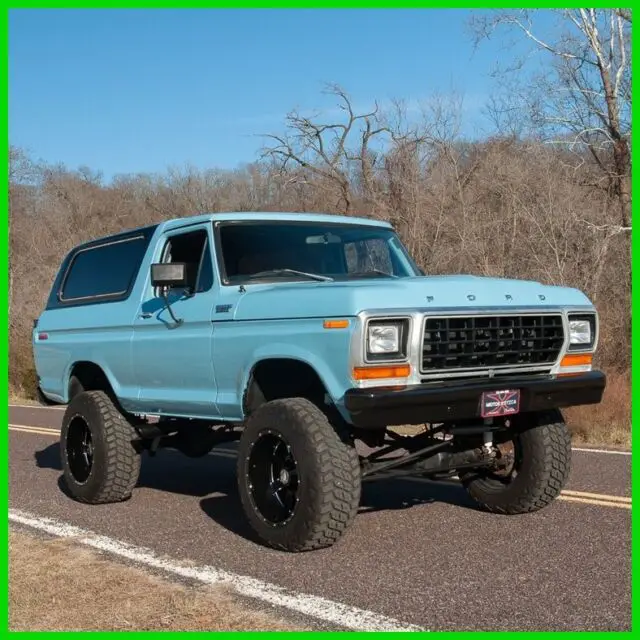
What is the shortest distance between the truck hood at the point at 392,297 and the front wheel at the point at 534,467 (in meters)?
0.92

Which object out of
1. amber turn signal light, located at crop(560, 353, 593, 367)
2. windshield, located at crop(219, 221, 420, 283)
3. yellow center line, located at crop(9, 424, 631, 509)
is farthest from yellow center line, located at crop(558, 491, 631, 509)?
windshield, located at crop(219, 221, 420, 283)

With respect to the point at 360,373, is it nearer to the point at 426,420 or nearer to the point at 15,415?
the point at 426,420

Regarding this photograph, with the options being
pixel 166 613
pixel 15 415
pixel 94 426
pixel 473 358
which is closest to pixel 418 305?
pixel 473 358

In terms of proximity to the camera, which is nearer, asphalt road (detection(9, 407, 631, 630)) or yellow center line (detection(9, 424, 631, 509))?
asphalt road (detection(9, 407, 631, 630))

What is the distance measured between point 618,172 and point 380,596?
15.7m

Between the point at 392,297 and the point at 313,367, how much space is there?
64 centimetres

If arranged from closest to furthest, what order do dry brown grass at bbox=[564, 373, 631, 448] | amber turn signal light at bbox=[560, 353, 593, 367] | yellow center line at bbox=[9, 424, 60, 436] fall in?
amber turn signal light at bbox=[560, 353, 593, 367] → dry brown grass at bbox=[564, 373, 631, 448] → yellow center line at bbox=[9, 424, 60, 436]

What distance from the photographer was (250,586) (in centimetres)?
493

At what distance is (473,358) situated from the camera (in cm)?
560

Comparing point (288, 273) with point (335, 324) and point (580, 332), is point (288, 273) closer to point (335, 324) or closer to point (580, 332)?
point (335, 324)

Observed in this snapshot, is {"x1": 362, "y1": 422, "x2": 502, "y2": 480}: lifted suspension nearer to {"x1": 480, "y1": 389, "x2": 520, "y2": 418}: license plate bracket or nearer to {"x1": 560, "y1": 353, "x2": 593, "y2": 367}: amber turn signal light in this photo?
{"x1": 480, "y1": 389, "x2": 520, "y2": 418}: license plate bracket

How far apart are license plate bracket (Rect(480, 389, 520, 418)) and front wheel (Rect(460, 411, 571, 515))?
0.88 m

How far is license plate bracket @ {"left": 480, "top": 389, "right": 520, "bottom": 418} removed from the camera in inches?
214

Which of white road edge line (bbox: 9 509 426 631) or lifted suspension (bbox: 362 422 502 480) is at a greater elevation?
lifted suspension (bbox: 362 422 502 480)
